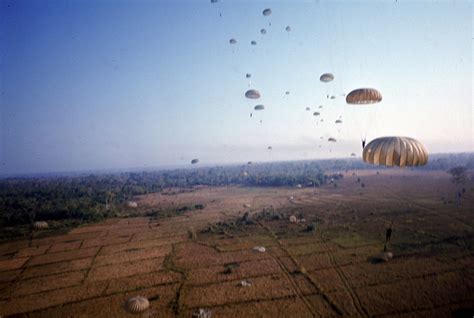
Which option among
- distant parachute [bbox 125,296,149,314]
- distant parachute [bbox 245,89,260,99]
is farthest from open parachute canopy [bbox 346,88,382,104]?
distant parachute [bbox 125,296,149,314]

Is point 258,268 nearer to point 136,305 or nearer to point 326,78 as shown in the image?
point 136,305

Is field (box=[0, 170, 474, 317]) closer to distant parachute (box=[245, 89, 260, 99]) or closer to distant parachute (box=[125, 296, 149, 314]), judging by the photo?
distant parachute (box=[125, 296, 149, 314])

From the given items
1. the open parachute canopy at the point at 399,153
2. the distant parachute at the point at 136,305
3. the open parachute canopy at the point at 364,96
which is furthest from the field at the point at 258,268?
the open parachute canopy at the point at 364,96

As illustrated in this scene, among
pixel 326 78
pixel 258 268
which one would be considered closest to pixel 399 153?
pixel 326 78

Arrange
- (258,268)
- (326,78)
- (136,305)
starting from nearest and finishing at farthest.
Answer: (136,305), (258,268), (326,78)

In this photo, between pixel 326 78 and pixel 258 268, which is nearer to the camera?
pixel 258 268

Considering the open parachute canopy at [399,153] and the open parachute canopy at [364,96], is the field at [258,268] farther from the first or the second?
the open parachute canopy at [364,96]
